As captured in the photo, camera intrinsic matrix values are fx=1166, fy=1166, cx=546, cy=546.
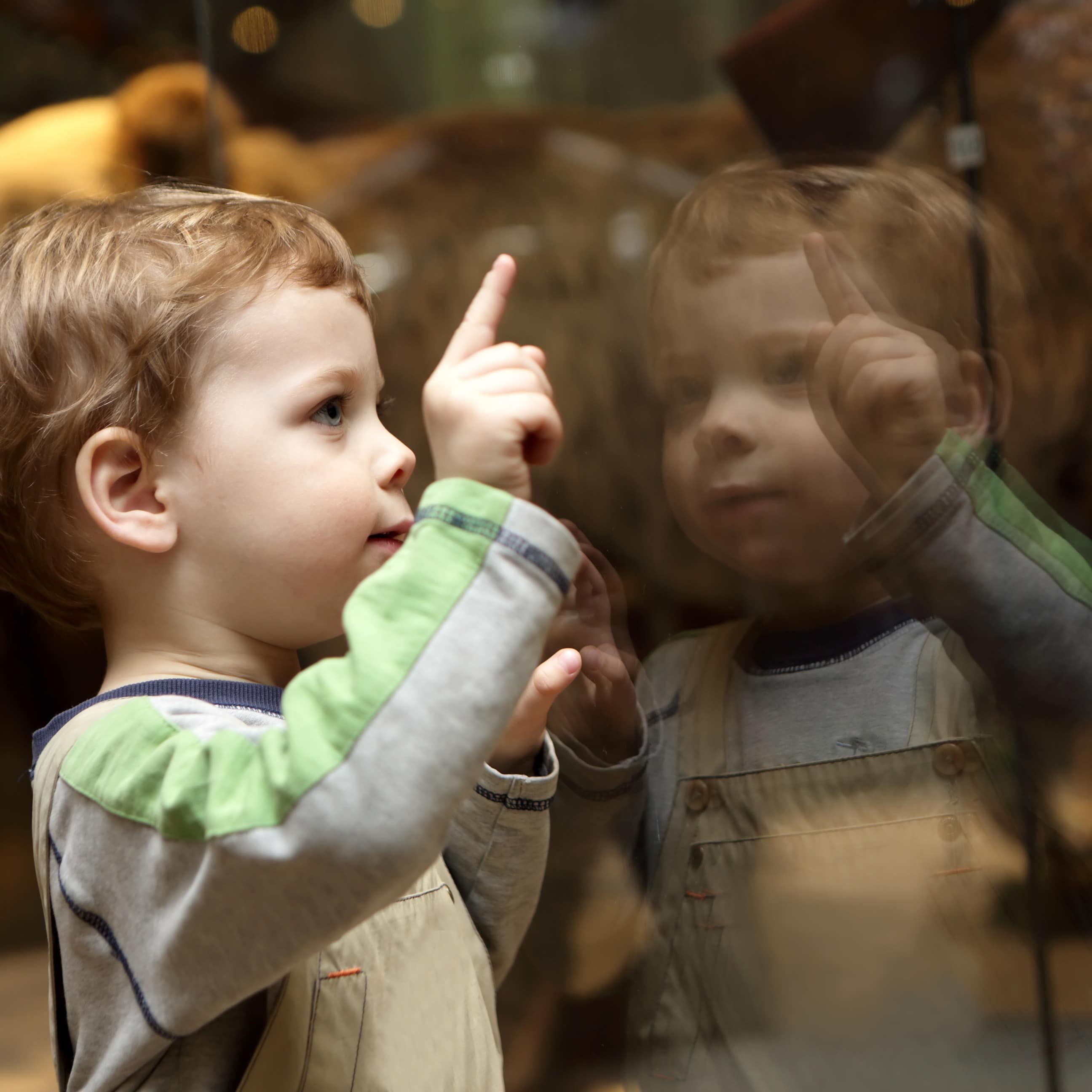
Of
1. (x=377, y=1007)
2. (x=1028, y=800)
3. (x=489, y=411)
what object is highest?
(x=489, y=411)

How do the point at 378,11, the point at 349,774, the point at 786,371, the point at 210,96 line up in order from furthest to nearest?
the point at 210,96, the point at 378,11, the point at 786,371, the point at 349,774

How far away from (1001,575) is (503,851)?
347 mm

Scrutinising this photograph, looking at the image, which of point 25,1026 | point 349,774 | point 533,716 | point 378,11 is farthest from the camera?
point 25,1026

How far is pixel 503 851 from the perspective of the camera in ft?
2.38

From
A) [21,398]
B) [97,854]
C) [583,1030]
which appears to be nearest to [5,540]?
[21,398]

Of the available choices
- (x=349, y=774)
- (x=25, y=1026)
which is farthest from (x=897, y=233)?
(x=25, y=1026)

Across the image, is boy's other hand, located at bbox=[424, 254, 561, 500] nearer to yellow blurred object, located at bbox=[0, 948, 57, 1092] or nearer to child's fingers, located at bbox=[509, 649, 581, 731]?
child's fingers, located at bbox=[509, 649, 581, 731]

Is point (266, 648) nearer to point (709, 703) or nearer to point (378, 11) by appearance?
point (709, 703)

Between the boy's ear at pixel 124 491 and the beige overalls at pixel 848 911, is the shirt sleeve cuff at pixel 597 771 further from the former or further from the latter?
the boy's ear at pixel 124 491

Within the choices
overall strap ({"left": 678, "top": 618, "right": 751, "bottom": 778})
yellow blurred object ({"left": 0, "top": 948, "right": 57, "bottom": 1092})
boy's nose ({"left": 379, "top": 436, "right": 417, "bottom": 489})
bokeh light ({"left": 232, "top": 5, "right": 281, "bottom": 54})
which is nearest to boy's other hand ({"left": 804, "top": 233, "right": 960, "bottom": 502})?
overall strap ({"left": 678, "top": 618, "right": 751, "bottom": 778})

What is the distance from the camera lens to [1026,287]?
1.89 feet

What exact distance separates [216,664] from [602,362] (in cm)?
29

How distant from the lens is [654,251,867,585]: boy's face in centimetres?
59

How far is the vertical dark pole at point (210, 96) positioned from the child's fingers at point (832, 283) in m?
0.57
